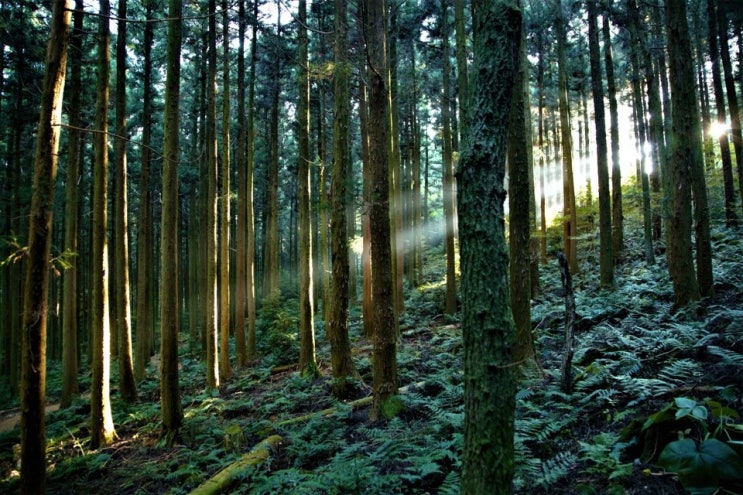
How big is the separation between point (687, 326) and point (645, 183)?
11531 mm

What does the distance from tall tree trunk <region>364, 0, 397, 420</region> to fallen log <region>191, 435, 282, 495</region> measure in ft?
5.42

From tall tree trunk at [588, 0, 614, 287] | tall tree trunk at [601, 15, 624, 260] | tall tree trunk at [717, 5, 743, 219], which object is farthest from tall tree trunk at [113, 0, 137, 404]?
tall tree trunk at [717, 5, 743, 219]

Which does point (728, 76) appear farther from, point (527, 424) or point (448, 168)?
point (527, 424)

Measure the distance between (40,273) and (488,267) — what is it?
5831mm

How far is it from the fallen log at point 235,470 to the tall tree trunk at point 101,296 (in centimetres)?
412

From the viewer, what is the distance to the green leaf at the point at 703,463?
9.21 feet

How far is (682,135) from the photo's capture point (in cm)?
797

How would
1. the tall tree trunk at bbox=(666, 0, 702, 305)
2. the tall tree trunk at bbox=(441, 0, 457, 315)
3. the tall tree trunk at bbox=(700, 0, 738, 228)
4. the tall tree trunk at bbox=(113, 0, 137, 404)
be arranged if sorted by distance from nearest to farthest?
the tall tree trunk at bbox=(666, 0, 702, 305)
the tall tree trunk at bbox=(113, 0, 137, 404)
the tall tree trunk at bbox=(700, 0, 738, 228)
the tall tree trunk at bbox=(441, 0, 457, 315)

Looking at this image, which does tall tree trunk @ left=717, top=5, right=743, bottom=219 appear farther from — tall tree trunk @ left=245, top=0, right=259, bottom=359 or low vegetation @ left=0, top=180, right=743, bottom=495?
tall tree trunk @ left=245, top=0, right=259, bottom=359

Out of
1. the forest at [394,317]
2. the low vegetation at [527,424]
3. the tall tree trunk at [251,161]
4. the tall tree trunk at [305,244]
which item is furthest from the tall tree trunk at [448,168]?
the tall tree trunk at [251,161]

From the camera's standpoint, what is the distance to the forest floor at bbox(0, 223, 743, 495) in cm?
349

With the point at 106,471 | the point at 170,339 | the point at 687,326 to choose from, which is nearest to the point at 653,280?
the point at 687,326

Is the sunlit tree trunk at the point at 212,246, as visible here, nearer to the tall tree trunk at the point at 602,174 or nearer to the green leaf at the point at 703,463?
the green leaf at the point at 703,463

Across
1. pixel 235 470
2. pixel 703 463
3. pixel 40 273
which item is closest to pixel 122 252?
pixel 40 273
